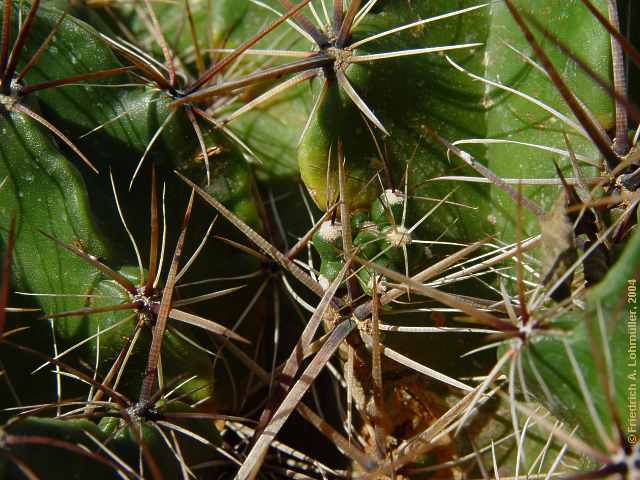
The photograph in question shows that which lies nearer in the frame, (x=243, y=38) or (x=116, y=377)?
(x=116, y=377)

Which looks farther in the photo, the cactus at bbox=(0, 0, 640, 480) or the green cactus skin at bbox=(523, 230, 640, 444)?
the cactus at bbox=(0, 0, 640, 480)

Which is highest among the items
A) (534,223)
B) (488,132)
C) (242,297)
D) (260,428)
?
(488,132)

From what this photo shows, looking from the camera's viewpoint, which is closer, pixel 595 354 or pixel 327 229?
pixel 595 354

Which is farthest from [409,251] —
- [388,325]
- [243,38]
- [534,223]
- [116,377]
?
[243,38]

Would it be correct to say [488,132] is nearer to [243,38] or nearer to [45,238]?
[243,38]

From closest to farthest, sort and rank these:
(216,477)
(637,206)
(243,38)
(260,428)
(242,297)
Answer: (637,206) → (260,428) → (216,477) → (242,297) → (243,38)

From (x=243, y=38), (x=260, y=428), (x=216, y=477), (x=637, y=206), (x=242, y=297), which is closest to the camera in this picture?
(x=637, y=206)

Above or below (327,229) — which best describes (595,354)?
below

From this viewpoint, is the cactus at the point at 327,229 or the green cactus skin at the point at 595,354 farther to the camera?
the cactus at the point at 327,229
